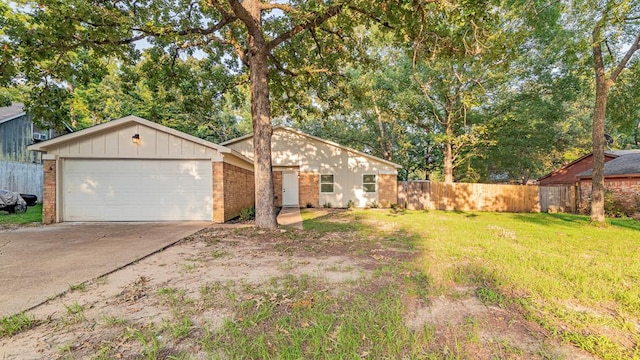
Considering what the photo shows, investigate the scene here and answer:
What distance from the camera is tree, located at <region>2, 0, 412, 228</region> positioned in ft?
19.2

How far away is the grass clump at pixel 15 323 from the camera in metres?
2.11

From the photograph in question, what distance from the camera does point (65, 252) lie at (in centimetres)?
456

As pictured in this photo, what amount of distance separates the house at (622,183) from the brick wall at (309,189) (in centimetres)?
1405

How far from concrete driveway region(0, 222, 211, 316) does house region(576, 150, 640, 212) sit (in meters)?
18.5

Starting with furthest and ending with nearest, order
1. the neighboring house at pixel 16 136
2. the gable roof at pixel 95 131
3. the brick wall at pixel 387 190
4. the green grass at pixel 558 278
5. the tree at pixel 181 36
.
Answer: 1. the brick wall at pixel 387 190
2. the neighboring house at pixel 16 136
3. the gable roof at pixel 95 131
4. the tree at pixel 181 36
5. the green grass at pixel 558 278

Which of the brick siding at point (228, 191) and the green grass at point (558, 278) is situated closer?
the green grass at point (558, 278)

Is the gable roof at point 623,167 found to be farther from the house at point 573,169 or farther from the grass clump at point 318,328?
the grass clump at point 318,328

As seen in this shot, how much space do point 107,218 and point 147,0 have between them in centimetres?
659

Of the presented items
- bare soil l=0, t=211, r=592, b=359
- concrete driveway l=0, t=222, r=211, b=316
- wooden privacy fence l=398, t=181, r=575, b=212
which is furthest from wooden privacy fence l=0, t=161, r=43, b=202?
wooden privacy fence l=398, t=181, r=575, b=212

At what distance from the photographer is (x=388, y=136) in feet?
72.5

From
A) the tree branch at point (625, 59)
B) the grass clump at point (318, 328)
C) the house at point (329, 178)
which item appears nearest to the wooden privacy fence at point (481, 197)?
the house at point (329, 178)

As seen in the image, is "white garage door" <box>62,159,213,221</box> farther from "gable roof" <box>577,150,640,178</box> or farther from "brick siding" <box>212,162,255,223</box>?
"gable roof" <box>577,150,640,178</box>

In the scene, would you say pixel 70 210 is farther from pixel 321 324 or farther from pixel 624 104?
pixel 624 104

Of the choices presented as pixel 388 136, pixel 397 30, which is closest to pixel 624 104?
pixel 397 30
